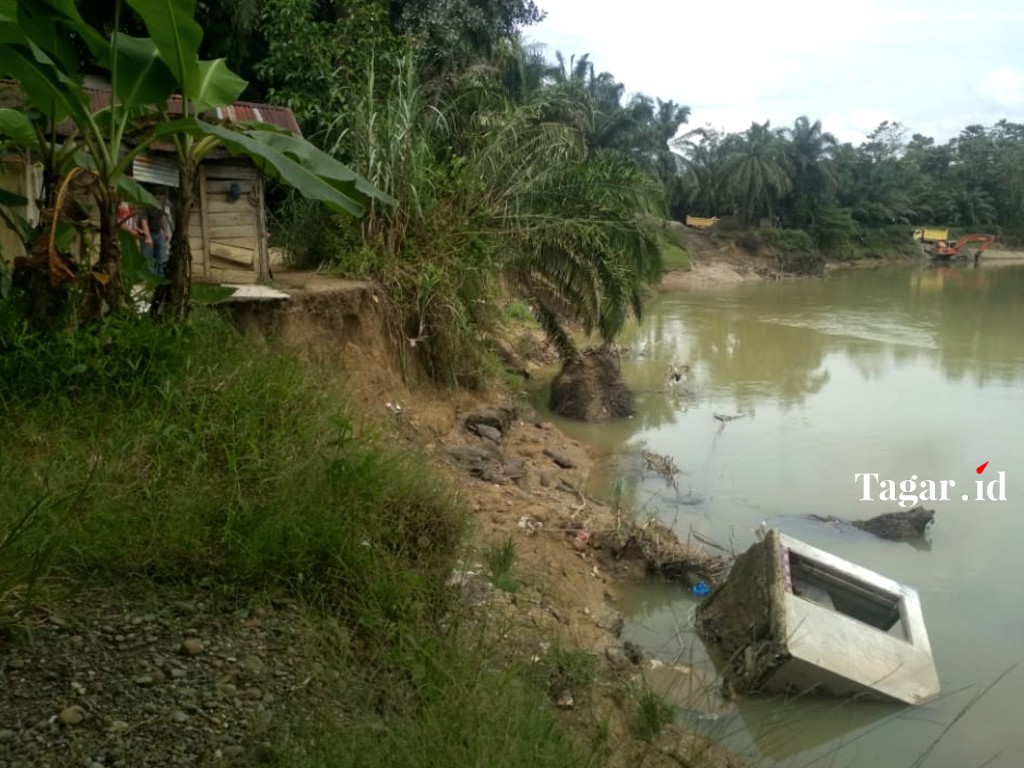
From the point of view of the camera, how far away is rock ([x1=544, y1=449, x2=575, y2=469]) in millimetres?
9828

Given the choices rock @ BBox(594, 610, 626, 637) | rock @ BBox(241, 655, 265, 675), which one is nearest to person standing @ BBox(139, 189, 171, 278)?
rock @ BBox(594, 610, 626, 637)

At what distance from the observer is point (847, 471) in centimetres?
1034

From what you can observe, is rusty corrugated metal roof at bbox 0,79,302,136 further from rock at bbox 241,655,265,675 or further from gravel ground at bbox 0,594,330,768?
rock at bbox 241,655,265,675

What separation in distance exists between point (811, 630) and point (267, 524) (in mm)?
3398

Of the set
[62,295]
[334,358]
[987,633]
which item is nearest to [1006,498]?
[987,633]

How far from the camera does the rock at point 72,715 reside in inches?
102

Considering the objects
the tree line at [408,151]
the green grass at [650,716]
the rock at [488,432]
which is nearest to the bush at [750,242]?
the tree line at [408,151]

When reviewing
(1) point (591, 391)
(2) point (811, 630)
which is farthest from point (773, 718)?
(1) point (591, 391)

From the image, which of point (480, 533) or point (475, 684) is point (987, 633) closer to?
point (480, 533)

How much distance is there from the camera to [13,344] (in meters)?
4.33

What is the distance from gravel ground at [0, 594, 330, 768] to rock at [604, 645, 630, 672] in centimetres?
240

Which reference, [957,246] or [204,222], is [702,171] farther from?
[204,222]

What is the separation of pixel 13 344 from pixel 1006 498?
9.21 meters

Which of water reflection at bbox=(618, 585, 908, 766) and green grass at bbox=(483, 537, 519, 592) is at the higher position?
green grass at bbox=(483, 537, 519, 592)
